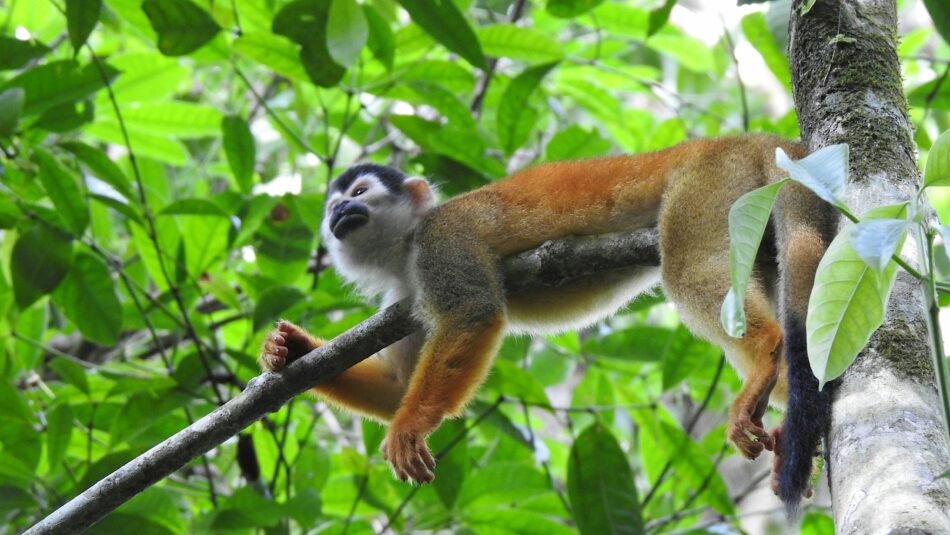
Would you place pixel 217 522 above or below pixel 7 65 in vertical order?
below

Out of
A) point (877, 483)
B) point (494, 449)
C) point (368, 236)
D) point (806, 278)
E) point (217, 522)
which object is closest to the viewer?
point (877, 483)

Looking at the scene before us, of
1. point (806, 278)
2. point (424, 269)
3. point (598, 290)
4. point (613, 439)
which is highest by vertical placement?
point (806, 278)

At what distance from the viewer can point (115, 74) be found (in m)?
4.39

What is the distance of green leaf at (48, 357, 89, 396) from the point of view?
162 inches

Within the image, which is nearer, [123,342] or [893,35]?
[893,35]

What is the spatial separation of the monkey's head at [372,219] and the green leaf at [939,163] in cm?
316

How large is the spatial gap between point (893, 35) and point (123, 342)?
5408 mm

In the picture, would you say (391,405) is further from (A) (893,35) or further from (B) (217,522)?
(A) (893,35)

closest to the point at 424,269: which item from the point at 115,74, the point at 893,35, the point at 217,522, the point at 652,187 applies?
the point at 652,187

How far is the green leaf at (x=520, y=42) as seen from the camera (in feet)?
16.1

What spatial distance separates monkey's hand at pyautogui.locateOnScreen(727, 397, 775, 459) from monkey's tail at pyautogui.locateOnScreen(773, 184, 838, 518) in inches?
5.9

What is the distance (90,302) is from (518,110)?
249 centimetres

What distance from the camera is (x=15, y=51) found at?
420cm

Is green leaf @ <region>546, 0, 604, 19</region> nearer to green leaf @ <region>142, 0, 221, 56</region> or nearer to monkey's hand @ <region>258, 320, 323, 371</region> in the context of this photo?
green leaf @ <region>142, 0, 221, 56</region>
